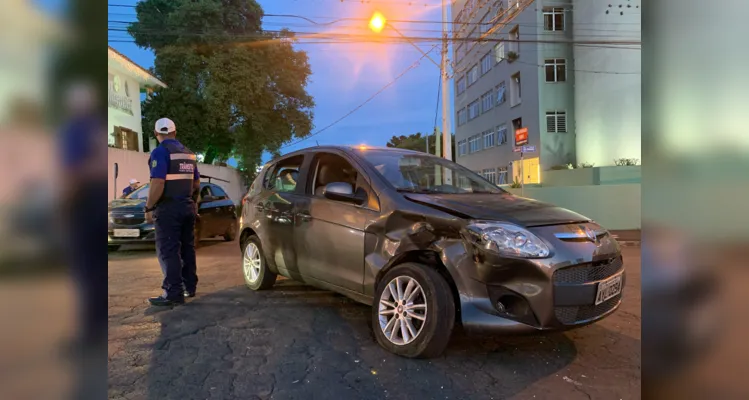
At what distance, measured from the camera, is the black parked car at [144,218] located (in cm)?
781

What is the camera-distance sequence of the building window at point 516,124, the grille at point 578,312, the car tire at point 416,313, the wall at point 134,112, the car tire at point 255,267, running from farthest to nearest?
the building window at point 516,124 < the wall at point 134,112 < the car tire at point 255,267 < the car tire at point 416,313 < the grille at point 578,312

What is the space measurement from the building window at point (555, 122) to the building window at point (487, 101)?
20.7 feet

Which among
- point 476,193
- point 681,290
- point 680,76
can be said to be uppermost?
point 680,76

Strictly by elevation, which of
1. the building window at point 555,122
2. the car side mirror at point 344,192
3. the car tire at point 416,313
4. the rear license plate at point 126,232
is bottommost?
the car tire at point 416,313

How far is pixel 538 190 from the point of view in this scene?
47.4 feet

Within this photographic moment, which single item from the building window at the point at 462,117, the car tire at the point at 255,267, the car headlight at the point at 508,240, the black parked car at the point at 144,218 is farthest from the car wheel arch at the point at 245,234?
the building window at the point at 462,117

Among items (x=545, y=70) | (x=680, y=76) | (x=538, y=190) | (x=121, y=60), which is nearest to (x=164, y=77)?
(x=121, y=60)

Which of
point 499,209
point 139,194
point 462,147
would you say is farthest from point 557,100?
point 499,209

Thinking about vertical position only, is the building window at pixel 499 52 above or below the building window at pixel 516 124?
above

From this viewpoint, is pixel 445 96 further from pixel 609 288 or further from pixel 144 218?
pixel 609 288

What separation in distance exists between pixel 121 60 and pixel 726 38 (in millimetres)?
18167

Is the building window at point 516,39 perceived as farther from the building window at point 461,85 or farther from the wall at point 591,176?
the building window at point 461,85

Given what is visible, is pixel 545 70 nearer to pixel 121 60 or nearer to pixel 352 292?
pixel 121 60

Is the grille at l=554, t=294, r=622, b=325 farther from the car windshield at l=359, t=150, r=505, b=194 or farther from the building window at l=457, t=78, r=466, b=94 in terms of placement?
the building window at l=457, t=78, r=466, b=94
